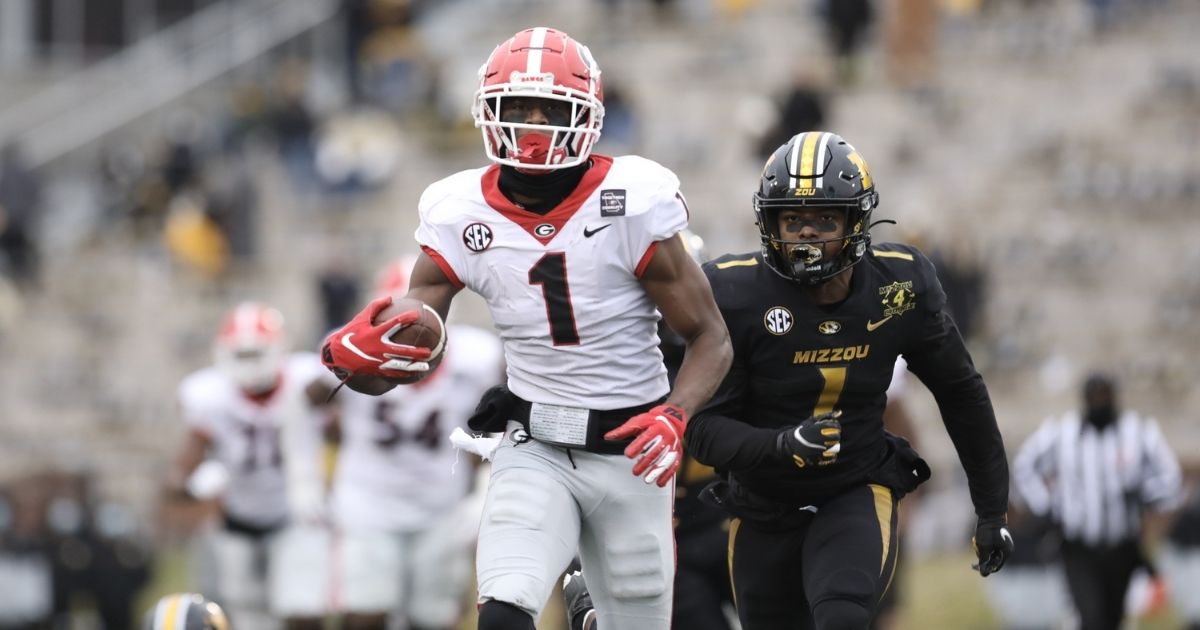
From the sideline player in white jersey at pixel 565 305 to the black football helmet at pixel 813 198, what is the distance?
343mm

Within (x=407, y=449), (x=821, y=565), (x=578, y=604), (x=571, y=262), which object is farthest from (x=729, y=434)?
(x=407, y=449)

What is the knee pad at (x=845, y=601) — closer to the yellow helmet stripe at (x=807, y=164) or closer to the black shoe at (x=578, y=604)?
the black shoe at (x=578, y=604)

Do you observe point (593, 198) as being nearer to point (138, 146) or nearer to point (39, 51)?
point (138, 146)

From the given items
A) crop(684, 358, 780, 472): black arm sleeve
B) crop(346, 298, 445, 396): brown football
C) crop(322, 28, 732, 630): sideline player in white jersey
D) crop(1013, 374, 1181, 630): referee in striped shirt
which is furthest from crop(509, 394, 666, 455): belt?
crop(1013, 374, 1181, 630): referee in striped shirt

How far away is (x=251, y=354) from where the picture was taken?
34.7 feet

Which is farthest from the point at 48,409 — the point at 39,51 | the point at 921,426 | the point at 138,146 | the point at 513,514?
the point at 513,514

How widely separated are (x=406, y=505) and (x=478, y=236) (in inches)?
152

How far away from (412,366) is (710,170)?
44.7 ft

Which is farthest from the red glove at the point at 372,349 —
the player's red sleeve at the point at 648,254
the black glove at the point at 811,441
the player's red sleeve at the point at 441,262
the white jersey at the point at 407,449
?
the white jersey at the point at 407,449

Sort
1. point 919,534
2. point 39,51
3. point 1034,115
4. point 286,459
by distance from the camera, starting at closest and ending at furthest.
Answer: point 286,459 < point 919,534 < point 1034,115 < point 39,51

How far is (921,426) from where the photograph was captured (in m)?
16.9

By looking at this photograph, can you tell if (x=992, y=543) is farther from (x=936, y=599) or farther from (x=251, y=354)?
(x=936, y=599)

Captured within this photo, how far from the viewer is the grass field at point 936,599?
42.4 feet

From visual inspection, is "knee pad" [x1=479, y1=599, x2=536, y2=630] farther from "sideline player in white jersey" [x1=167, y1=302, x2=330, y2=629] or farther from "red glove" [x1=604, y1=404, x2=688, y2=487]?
"sideline player in white jersey" [x1=167, y1=302, x2=330, y2=629]
